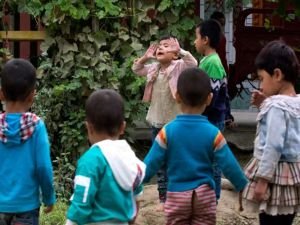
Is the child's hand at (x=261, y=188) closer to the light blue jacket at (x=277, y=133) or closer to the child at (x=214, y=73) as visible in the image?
the light blue jacket at (x=277, y=133)

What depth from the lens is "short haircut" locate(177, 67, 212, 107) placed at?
4.51 meters

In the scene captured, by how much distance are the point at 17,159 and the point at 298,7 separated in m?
2.61

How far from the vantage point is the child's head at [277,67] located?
4.57 m

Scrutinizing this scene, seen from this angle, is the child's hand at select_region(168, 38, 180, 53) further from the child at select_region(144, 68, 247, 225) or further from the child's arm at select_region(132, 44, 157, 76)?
the child at select_region(144, 68, 247, 225)

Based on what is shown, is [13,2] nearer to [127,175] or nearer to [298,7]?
[298,7]

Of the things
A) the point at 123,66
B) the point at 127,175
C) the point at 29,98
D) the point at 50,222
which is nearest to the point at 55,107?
the point at 123,66

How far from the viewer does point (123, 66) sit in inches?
322

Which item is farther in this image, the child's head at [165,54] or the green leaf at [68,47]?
the green leaf at [68,47]

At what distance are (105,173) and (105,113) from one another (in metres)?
0.30

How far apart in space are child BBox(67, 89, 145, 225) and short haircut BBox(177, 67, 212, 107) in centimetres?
61

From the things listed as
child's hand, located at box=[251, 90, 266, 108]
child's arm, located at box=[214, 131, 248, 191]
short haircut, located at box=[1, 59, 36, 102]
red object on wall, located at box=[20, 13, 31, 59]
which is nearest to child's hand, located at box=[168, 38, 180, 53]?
child's hand, located at box=[251, 90, 266, 108]

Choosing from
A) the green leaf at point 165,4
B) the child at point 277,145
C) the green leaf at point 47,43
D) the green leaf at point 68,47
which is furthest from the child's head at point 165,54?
the child at point 277,145

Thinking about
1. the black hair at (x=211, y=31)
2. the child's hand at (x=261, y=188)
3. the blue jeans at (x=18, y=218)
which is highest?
the black hair at (x=211, y=31)

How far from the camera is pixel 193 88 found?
4504 mm
